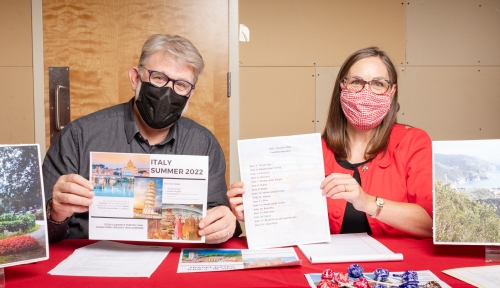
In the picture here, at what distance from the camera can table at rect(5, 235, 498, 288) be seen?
1.18 metres

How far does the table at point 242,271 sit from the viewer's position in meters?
1.18

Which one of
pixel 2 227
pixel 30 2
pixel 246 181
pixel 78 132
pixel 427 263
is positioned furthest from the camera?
pixel 30 2

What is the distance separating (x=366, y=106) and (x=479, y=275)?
2.73ft

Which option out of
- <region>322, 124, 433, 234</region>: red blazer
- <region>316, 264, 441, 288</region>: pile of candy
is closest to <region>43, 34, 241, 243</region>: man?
<region>322, 124, 433, 234</region>: red blazer

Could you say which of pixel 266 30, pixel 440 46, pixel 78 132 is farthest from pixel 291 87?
pixel 78 132

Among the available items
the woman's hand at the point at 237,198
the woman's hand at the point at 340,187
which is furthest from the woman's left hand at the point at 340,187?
the woman's hand at the point at 237,198

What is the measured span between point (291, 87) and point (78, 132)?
1.67m

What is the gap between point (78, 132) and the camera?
184 centimetres

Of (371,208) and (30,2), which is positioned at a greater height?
(30,2)

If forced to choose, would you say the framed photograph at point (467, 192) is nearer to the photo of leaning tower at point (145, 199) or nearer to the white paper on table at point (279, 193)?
the white paper on table at point (279, 193)

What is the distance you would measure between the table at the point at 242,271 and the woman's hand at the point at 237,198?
0.38 ft

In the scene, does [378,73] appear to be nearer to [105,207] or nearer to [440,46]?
[105,207]

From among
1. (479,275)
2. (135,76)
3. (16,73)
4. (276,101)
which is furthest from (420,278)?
(16,73)

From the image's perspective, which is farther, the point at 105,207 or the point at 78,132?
the point at 78,132
